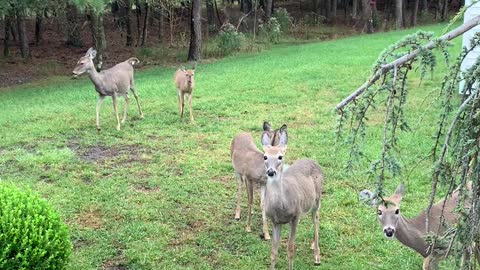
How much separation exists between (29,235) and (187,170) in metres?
3.35

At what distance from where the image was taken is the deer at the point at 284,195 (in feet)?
13.9

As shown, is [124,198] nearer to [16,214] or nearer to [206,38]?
[16,214]

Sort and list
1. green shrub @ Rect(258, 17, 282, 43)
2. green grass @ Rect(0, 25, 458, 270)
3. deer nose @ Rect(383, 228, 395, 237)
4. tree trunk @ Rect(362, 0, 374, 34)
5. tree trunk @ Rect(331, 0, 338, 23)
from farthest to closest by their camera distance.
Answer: tree trunk @ Rect(331, 0, 338, 23), tree trunk @ Rect(362, 0, 374, 34), green shrub @ Rect(258, 17, 282, 43), green grass @ Rect(0, 25, 458, 270), deer nose @ Rect(383, 228, 395, 237)

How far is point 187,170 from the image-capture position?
6957mm

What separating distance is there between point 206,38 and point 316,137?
48.6 ft

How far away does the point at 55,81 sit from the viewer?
52.1ft

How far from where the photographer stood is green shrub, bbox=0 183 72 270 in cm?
361

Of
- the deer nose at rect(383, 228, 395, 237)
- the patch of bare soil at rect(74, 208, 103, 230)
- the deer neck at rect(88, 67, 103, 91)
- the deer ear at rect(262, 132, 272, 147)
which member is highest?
the deer ear at rect(262, 132, 272, 147)

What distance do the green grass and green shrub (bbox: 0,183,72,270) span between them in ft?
2.55

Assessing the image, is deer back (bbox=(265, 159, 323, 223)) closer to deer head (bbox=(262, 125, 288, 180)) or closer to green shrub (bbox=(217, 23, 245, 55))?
deer head (bbox=(262, 125, 288, 180))

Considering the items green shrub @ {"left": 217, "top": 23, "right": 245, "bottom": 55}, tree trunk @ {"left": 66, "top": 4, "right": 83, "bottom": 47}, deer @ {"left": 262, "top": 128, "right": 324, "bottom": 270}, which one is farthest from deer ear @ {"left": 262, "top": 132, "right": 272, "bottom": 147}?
tree trunk @ {"left": 66, "top": 4, "right": 83, "bottom": 47}

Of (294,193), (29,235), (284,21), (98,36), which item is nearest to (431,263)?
(294,193)

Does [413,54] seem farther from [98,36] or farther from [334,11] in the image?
[334,11]

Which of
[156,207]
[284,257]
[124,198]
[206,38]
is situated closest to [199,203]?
[156,207]
